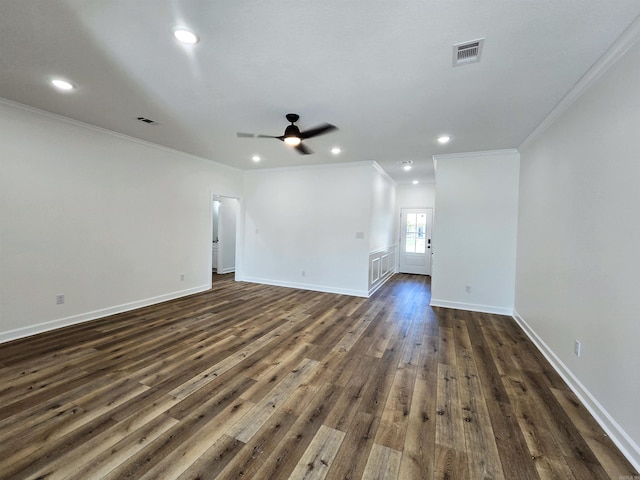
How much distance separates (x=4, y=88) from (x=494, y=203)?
21.8 feet

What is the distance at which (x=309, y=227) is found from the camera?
6.28 m

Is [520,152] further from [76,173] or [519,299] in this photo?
[76,173]

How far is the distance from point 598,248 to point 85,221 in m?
5.84

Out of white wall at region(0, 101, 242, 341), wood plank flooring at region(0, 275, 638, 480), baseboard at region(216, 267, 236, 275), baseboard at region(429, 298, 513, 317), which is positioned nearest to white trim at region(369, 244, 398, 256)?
baseboard at region(429, 298, 513, 317)

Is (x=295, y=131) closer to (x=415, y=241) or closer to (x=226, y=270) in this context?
(x=226, y=270)

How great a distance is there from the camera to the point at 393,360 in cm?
304

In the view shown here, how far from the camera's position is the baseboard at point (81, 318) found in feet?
10.9

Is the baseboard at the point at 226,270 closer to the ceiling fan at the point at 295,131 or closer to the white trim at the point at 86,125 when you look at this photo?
the white trim at the point at 86,125

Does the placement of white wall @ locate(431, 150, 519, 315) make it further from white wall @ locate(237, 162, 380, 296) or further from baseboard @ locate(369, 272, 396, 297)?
white wall @ locate(237, 162, 380, 296)

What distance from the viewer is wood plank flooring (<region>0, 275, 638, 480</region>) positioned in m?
1.66

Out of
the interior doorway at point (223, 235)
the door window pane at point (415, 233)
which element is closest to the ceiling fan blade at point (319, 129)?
the interior doorway at point (223, 235)

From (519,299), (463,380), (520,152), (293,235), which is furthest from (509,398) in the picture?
(293,235)

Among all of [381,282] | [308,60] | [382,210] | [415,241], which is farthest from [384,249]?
[308,60]

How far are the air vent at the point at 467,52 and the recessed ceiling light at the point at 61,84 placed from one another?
3596 millimetres
